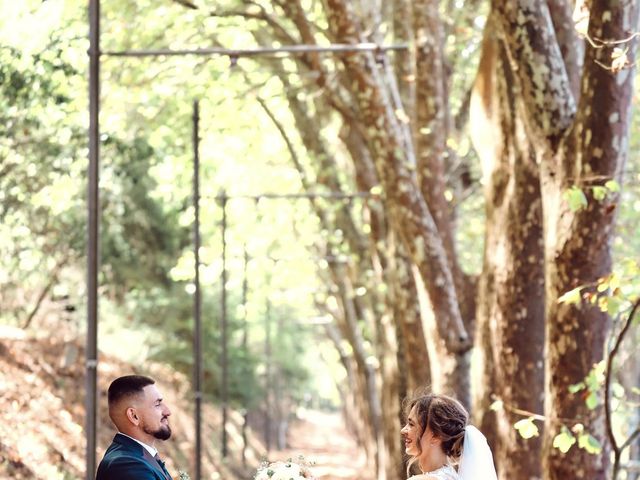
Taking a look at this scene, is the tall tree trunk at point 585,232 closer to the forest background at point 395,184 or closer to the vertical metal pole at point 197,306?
the forest background at point 395,184

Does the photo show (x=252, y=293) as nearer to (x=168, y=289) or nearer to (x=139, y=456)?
(x=168, y=289)

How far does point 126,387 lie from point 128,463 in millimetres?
361

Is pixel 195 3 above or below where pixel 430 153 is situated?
above

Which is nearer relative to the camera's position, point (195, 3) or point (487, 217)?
point (487, 217)

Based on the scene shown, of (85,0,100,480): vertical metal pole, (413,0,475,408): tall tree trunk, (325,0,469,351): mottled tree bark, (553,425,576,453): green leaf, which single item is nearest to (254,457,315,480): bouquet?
(553,425,576,453): green leaf

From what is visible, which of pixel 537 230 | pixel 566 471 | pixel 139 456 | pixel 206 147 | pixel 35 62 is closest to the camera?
pixel 139 456

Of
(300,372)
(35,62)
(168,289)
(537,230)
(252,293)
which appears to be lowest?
(300,372)

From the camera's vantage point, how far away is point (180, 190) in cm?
2744

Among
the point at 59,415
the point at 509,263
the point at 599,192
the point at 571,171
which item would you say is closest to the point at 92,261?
the point at 509,263

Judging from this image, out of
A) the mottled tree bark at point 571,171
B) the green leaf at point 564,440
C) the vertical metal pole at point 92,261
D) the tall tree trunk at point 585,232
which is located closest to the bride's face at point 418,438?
the green leaf at point 564,440

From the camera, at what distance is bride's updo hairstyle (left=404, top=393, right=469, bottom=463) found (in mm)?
6316

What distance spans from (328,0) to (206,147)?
588 inches

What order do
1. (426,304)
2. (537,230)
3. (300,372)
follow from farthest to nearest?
(300,372)
(426,304)
(537,230)

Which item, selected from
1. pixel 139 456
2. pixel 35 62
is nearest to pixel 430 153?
pixel 35 62
